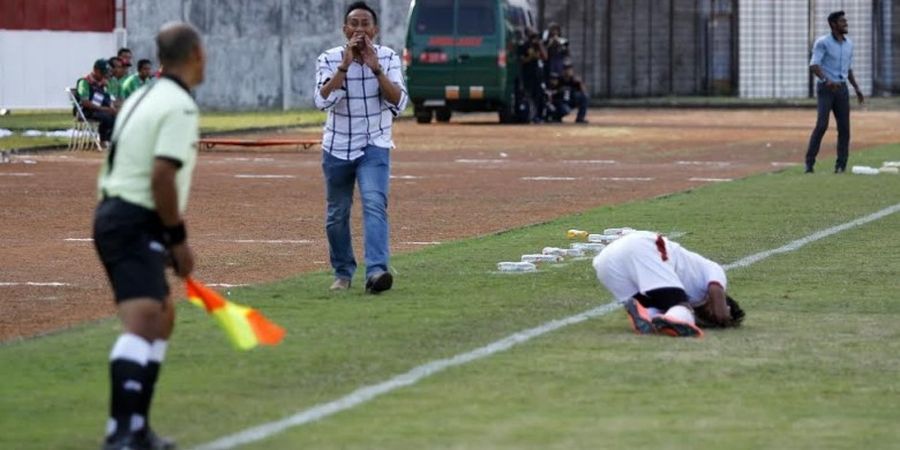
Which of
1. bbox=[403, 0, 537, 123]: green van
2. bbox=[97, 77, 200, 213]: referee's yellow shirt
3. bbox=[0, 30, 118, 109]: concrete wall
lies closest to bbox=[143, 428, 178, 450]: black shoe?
→ bbox=[97, 77, 200, 213]: referee's yellow shirt

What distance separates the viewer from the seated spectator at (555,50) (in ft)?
148

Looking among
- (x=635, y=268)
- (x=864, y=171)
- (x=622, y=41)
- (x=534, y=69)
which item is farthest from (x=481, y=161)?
(x=622, y=41)

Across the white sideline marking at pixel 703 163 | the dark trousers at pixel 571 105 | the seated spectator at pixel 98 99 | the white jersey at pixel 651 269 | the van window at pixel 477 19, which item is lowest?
the white sideline marking at pixel 703 163

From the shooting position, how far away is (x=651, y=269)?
37.7 feet

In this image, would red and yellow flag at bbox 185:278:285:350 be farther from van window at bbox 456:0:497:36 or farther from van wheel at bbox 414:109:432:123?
van wheel at bbox 414:109:432:123

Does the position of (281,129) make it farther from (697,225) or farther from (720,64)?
(697,225)

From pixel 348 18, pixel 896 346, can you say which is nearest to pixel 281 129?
pixel 348 18

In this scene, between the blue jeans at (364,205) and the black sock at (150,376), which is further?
the blue jeans at (364,205)

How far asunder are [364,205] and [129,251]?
5.26 m

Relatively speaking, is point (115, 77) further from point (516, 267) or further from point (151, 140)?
point (151, 140)

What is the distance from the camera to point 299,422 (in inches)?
344

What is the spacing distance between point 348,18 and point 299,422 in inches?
203

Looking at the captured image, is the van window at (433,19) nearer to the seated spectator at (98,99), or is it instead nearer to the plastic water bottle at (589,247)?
the seated spectator at (98,99)

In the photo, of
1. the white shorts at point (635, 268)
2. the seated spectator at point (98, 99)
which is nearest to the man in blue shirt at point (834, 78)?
the seated spectator at point (98, 99)
